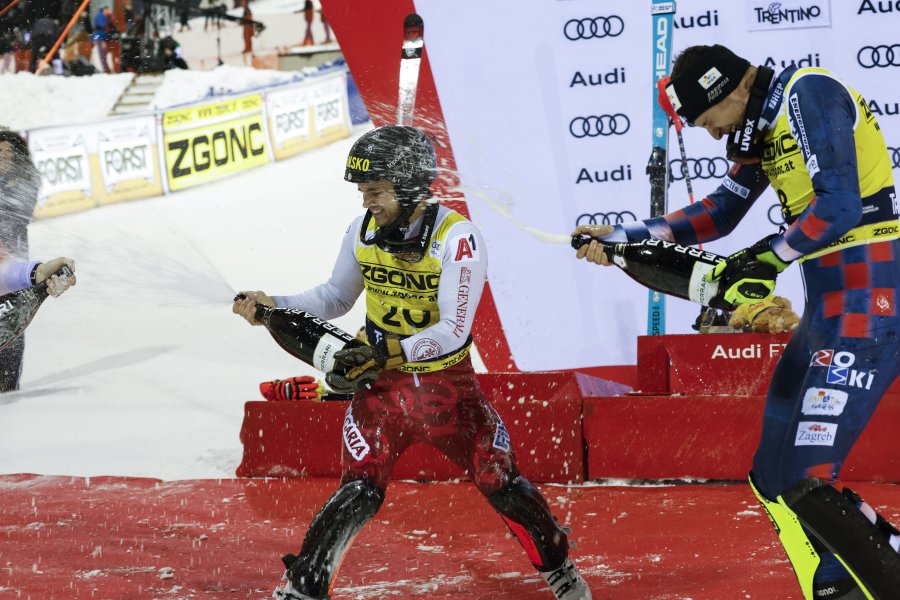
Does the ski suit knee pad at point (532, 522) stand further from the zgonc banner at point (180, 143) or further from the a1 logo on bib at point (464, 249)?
the zgonc banner at point (180, 143)

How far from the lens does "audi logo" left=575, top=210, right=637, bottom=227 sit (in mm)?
6672

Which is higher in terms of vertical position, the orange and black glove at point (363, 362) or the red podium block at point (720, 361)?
the orange and black glove at point (363, 362)

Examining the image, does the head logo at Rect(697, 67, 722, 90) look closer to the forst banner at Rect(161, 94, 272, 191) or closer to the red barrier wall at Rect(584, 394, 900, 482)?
the red barrier wall at Rect(584, 394, 900, 482)

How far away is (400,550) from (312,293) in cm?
139

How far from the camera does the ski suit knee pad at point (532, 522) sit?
3658 mm

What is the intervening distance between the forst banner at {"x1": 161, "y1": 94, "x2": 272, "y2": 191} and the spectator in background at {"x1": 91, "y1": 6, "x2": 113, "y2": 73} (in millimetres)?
5062

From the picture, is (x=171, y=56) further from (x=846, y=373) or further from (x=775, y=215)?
(x=846, y=373)

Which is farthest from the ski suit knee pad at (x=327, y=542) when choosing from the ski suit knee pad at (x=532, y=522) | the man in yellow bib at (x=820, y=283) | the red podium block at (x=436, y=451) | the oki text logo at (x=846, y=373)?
the red podium block at (x=436, y=451)

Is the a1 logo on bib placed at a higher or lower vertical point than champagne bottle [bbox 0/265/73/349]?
higher

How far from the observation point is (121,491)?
585 centimetres

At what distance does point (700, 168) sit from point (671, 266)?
339 centimetres

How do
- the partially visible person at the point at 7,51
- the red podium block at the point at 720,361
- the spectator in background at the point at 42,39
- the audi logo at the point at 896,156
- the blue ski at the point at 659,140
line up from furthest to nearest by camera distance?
the partially visible person at the point at 7,51 → the spectator in background at the point at 42,39 → the audi logo at the point at 896,156 → the blue ski at the point at 659,140 → the red podium block at the point at 720,361

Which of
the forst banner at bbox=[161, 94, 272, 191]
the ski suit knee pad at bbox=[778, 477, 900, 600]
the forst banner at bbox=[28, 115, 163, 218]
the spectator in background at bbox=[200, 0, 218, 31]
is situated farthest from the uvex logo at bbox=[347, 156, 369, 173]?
the spectator in background at bbox=[200, 0, 218, 31]

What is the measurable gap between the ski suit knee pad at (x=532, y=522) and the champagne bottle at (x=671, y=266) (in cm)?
82
